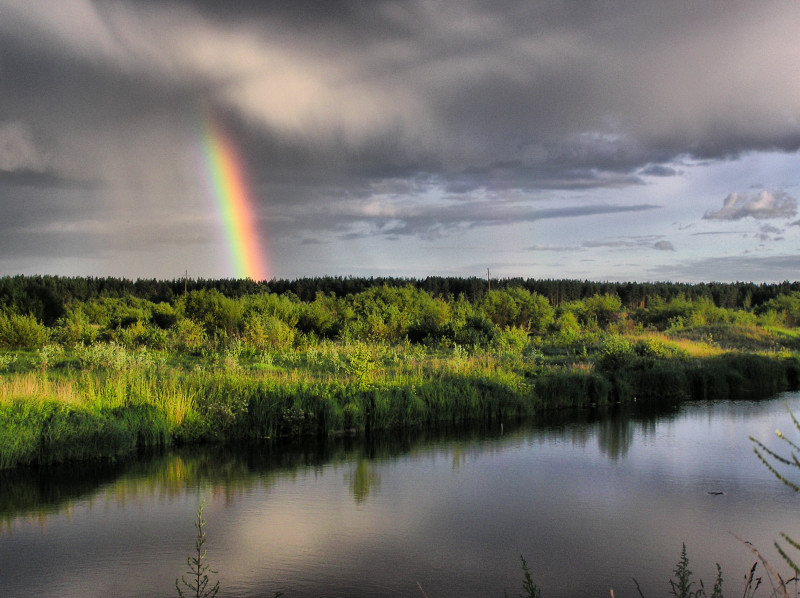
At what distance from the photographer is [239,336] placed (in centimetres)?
3086

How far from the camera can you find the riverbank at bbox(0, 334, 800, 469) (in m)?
12.4

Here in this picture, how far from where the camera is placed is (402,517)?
32.0 feet

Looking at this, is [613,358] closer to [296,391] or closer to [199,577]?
[296,391]

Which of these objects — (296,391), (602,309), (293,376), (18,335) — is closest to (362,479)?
(296,391)

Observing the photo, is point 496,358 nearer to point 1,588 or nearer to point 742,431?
point 742,431

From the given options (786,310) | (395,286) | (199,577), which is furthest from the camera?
(395,286)

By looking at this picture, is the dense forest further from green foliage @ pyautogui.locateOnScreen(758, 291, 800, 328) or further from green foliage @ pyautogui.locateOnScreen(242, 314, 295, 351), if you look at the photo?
green foliage @ pyautogui.locateOnScreen(242, 314, 295, 351)

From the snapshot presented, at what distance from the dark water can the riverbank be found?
0.67 meters

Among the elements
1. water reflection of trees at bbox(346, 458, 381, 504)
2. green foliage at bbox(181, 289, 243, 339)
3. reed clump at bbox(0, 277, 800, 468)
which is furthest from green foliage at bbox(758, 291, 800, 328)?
water reflection of trees at bbox(346, 458, 381, 504)

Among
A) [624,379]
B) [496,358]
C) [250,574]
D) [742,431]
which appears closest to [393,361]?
[496,358]

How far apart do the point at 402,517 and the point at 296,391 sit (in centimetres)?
606

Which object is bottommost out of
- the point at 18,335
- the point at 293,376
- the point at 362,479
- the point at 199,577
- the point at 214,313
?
the point at 362,479

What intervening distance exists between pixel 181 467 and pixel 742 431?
12.2 metres

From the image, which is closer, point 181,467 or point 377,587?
point 377,587
